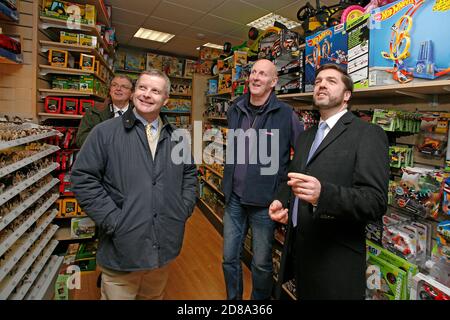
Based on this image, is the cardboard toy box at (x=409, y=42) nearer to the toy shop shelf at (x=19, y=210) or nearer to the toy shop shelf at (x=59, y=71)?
the toy shop shelf at (x=19, y=210)

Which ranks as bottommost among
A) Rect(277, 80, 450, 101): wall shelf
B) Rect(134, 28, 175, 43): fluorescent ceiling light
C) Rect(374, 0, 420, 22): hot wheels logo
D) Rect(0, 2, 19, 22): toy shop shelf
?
Rect(277, 80, 450, 101): wall shelf

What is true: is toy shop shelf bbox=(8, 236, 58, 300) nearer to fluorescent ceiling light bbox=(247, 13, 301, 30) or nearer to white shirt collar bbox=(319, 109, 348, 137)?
white shirt collar bbox=(319, 109, 348, 137)

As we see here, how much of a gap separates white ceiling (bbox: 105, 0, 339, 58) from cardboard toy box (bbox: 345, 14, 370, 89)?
7.95ft

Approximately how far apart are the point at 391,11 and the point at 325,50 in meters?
0.46

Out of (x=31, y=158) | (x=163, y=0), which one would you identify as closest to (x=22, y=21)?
(x=31, y=158)

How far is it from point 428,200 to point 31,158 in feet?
8.01

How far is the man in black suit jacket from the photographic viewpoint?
3.42ft

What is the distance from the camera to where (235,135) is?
6.87ft

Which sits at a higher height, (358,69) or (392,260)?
(358,69)

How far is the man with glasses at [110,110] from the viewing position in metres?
2.46

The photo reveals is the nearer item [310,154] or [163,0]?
[310,154]

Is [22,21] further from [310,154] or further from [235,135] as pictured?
[310,154]

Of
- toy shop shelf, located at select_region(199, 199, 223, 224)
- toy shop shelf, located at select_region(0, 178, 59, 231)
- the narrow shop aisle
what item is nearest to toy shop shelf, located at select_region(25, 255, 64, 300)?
toy shop shelf, located at select_region(0, 178, 59, 231)

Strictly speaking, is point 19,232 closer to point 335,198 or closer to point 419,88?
point 335,198
